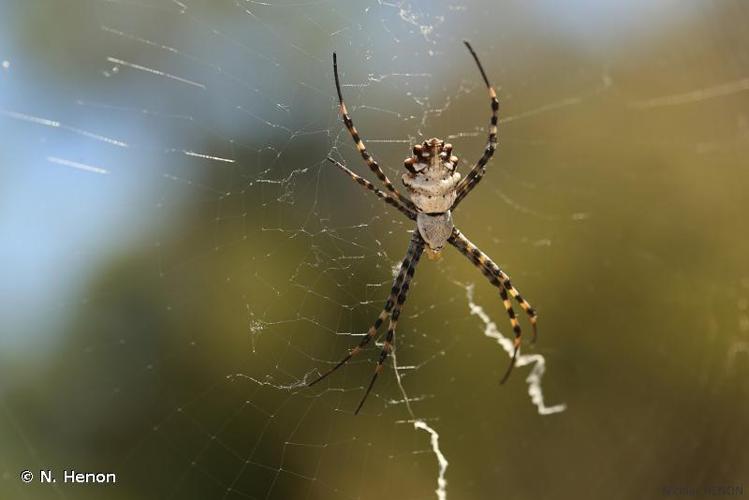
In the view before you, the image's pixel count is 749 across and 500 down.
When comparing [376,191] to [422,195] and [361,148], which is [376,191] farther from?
[422,195]

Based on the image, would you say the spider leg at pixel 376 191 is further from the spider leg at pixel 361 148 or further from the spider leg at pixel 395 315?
the spider leg at pixel 395 315

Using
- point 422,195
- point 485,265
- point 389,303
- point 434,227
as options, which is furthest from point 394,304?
point 485,265

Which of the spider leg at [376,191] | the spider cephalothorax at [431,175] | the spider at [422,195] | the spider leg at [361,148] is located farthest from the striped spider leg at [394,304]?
the spider leg at [361,148]

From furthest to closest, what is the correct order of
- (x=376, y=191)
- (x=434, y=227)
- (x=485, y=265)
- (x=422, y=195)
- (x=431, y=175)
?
(x=485, y=265) < (x=434, y=227) < (x=422, y=195) < (x=431, y=175) < (x=376, y=191)

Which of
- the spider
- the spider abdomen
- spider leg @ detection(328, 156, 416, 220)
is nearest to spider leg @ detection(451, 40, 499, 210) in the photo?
the spider

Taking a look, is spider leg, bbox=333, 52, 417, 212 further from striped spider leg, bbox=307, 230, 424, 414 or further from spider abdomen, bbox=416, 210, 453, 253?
striped spider leg, bbox=307, 230, 424, 414

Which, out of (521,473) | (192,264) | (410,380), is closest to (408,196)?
(192,264)
